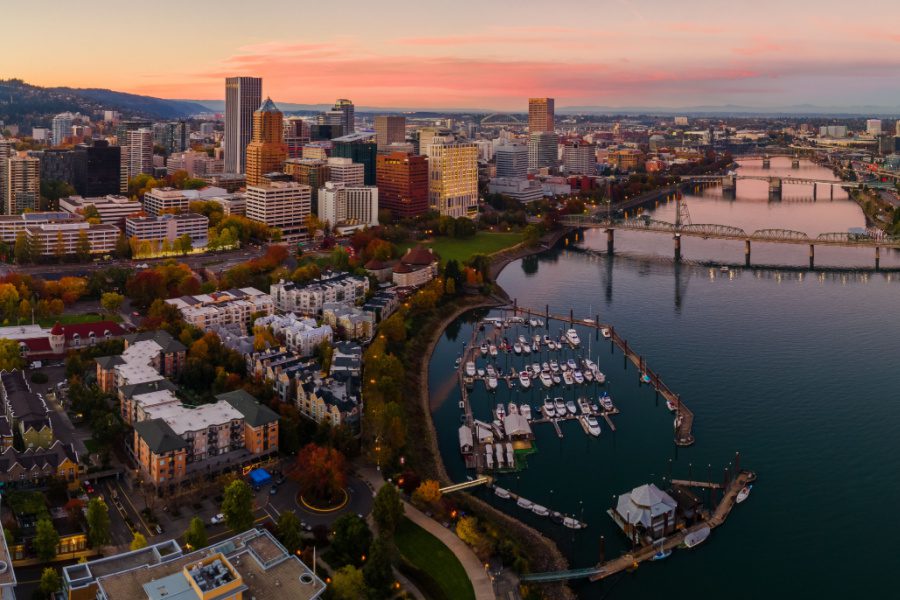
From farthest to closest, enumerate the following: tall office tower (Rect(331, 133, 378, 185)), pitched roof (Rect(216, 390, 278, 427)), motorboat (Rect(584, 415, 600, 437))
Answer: tall office tower (Rect(331, 133, 378, 185)) → motorboat (Rect(584, 415, 600, 437)) → pitched roof (Rect(216, 390, 278, 427))

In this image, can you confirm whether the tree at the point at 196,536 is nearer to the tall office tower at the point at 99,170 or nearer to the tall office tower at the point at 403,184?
the tall office tower at the point at 403,184

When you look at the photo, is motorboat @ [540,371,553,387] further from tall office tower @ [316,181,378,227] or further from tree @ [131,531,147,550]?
tall office tower @ [316,181,378,227]

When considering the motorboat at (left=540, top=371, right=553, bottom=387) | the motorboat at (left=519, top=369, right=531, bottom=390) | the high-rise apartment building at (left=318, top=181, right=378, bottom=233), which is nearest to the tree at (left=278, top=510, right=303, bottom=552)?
the motorboat at (left=519, top=369, right=531, bottom=390)

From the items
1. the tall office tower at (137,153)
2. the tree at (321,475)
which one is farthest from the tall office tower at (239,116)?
the tree at (321,475)

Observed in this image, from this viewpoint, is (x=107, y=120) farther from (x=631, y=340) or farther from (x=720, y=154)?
(x=631, y=340)

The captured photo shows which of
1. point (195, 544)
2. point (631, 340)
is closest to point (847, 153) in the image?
point (631, 340)

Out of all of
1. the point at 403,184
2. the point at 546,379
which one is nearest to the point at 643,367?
the point at 546,379

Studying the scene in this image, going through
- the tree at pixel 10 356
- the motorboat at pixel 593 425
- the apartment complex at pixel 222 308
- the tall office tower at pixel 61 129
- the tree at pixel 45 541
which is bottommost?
the tree at pixel 45 541

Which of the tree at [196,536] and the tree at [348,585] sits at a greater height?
the tree at [196,536]
